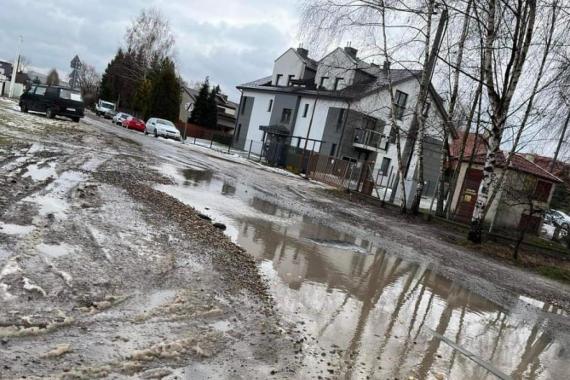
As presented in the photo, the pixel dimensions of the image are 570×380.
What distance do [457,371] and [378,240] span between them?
22.2 ft

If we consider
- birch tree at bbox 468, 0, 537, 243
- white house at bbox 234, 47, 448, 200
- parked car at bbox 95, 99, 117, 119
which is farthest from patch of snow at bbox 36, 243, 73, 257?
parked car at bbox 95, 99, 117, 119

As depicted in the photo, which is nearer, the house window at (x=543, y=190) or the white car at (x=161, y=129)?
the house window at (x=543, y=190)

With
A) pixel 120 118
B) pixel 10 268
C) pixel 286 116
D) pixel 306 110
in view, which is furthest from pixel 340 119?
pixel 10 268

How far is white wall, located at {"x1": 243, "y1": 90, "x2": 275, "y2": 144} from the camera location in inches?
1801

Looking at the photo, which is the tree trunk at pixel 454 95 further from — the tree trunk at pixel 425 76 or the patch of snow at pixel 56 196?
the patch of snow at pixel 56 196

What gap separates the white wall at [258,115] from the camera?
45747mm

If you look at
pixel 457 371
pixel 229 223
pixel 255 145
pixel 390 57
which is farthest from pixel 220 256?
pixel 255 145

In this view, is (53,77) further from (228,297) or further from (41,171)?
(228,297)

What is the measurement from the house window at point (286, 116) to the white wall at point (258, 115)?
2190 mm

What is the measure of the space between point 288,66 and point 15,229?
41.6 m

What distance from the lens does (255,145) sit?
149 ft

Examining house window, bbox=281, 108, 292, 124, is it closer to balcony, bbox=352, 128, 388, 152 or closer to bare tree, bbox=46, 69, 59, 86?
balcony, bbox=352, 128, 388, 152

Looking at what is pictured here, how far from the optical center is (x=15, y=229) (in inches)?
230

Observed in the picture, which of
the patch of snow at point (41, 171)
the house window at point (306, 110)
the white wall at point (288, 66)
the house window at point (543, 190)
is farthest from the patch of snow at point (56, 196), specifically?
the white wall at point (288, 66)
